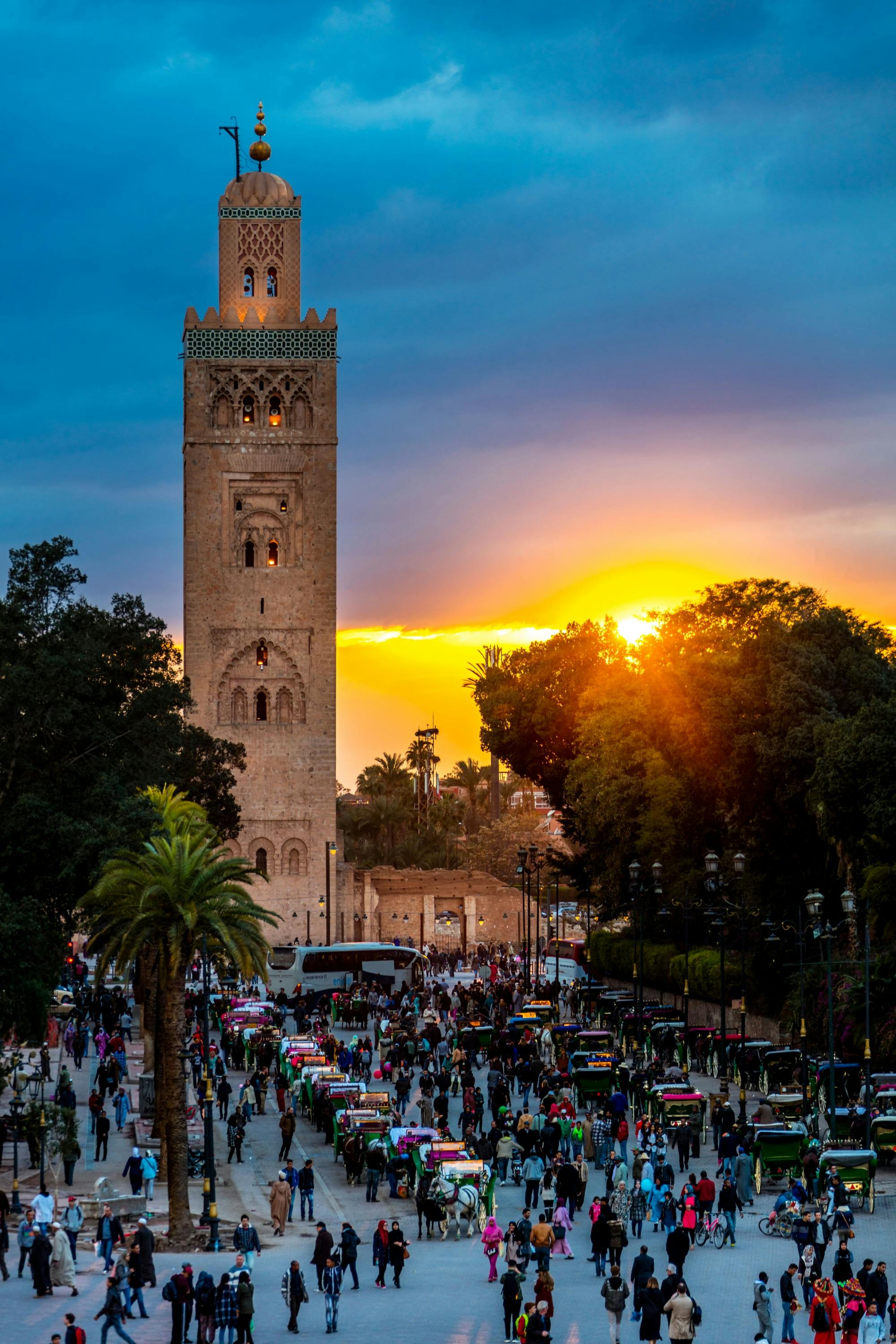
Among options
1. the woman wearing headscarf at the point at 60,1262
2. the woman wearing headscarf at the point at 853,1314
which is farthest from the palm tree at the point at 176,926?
the woman wearing headscarf at the point at 853,1314

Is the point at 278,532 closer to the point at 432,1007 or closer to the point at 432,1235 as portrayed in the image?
the point at 432,1007

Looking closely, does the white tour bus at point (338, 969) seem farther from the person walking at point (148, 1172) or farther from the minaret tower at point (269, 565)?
the person walking at point (148, 1172)

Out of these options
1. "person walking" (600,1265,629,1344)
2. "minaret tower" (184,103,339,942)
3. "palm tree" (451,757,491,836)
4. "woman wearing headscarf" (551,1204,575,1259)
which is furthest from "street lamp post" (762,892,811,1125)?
"palm tree" (451,757,491,836)

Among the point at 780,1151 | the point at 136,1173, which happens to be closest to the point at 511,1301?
the point at 780,1151

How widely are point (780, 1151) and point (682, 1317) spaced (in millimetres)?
10182

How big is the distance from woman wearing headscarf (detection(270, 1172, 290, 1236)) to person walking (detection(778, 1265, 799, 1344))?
8713 mm

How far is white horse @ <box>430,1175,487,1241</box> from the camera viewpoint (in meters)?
29.5

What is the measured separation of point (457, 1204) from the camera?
2962cm

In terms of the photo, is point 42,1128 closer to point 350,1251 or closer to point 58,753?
point 350,1251

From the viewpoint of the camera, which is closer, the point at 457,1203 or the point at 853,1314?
the point at 853,1314

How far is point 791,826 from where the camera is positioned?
53062mm

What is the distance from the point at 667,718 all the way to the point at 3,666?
90.5 feet

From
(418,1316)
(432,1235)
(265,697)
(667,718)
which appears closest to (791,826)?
(667,718)

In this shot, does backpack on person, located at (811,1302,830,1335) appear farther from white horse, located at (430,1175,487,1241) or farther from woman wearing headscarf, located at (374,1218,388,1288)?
white horse, located at (430,1175,487,1241)
